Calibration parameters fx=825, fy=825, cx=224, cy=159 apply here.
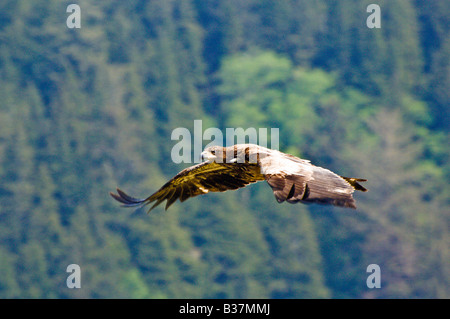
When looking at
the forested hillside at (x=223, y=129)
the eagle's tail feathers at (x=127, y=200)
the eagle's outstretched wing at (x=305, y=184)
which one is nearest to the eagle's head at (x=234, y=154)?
the eagle's outstretched wing at (x=305, y=184)

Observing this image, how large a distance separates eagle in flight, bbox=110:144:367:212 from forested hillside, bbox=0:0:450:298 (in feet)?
83.2

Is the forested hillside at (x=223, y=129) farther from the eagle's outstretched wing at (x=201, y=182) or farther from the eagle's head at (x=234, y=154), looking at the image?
the eagle's head at (x=234, y=154)

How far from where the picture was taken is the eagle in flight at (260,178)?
779 cm

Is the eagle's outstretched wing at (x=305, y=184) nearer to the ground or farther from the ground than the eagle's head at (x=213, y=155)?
nearer to the ground

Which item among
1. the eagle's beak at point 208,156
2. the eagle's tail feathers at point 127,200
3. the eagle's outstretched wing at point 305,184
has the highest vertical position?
the eagle's beak at point 208,156

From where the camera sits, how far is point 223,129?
46.0 meters

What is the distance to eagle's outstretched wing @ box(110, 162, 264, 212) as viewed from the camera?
33.2ft

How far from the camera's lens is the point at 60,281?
36625mm

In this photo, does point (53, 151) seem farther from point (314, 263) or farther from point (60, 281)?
point (314, 263)

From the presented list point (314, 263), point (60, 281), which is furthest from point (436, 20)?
point (60, 281)

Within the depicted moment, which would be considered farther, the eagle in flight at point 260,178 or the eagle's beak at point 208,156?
the eagle's beak at point 208,156

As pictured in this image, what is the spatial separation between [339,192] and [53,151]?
114 ft

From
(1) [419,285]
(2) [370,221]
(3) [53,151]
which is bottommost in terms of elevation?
(1) [419,285]

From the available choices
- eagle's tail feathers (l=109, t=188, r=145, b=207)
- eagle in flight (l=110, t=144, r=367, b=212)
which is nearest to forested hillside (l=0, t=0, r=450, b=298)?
eagle in flight (l=110, t=144, r=367, b=212)
